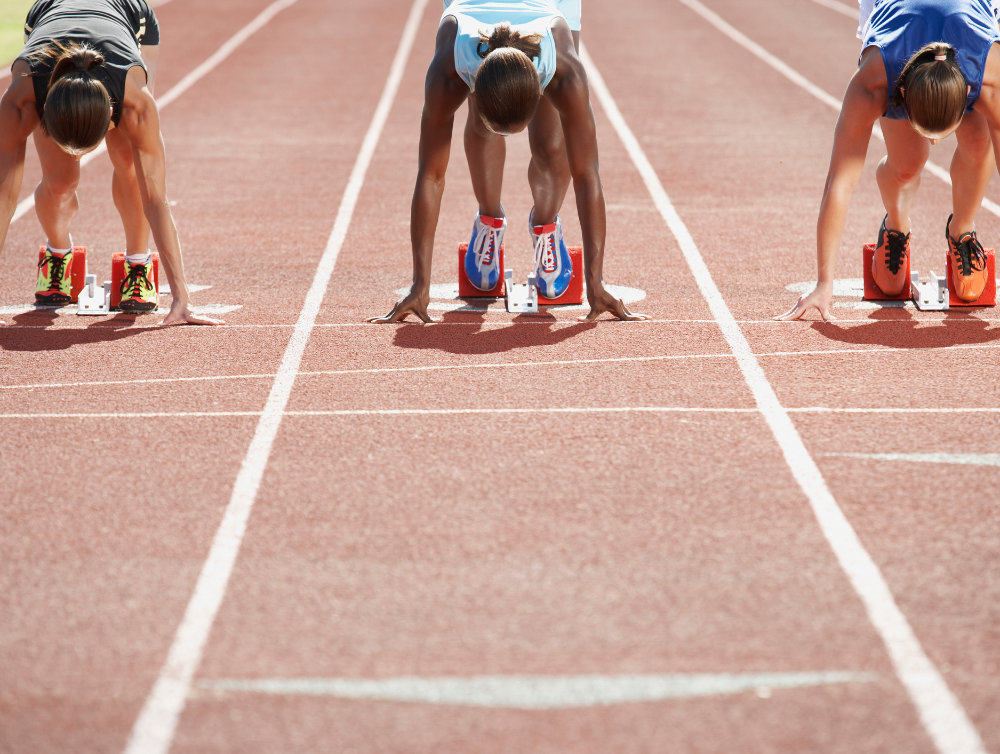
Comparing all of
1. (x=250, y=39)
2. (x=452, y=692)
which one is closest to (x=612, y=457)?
(x=452, y=692)

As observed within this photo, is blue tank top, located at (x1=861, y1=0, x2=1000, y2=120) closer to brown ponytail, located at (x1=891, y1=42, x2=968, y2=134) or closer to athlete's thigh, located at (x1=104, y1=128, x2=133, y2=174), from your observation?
brown ponytail, located at (x1=891, y1=42, x2=968, y2=134)

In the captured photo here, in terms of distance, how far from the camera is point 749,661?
2875 mm

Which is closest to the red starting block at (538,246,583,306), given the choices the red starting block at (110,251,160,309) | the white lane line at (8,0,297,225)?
the red starting block at (110,251,160,309)

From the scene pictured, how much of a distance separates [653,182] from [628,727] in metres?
8.21

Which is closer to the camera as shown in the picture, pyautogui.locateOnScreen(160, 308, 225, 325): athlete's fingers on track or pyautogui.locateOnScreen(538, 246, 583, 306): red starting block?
pyautogui.locateOnScreen(160, 308, 225, 325): athlete's fingers on track

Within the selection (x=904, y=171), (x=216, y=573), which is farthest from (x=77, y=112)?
(x=904, y=171)

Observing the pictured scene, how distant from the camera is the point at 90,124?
5.31 meters

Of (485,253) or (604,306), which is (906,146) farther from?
(485,253)

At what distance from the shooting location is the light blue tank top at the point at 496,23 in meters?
5.46

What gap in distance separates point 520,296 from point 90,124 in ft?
7.39

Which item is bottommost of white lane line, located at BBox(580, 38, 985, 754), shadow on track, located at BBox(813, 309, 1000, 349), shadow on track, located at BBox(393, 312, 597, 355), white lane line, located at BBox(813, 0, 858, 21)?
white lane line, located at BBox(580, 38, 985, 754)

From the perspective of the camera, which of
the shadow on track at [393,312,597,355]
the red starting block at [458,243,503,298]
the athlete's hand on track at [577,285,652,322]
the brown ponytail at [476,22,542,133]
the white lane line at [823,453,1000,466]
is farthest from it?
the red starting block at [458,243,503,298]

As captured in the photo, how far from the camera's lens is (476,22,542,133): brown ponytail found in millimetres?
5152

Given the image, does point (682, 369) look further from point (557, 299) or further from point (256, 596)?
point (256, 596)
